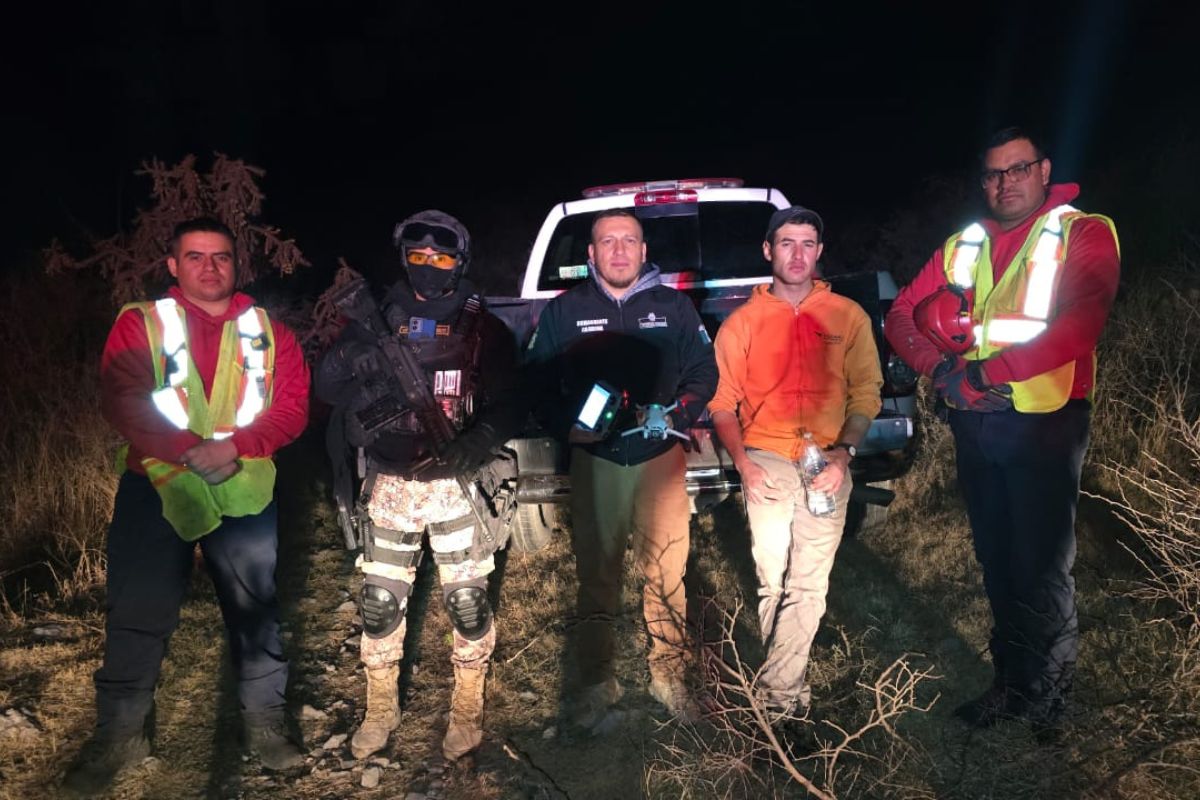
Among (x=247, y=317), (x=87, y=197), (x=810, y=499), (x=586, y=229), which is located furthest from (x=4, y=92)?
(x=810, y=499)

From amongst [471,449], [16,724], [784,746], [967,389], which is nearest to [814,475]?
[967,389]

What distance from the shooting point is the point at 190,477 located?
A: 2764mm

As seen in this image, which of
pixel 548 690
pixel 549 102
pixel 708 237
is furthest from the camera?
pixel 549 102

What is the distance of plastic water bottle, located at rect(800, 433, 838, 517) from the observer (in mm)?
2807

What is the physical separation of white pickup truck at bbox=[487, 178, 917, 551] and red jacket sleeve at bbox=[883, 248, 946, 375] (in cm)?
69

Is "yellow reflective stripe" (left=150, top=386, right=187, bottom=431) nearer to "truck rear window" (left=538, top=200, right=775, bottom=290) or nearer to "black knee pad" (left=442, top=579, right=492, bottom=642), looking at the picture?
"black knee pad" (left=442, top=579, right=492, bottom=642)

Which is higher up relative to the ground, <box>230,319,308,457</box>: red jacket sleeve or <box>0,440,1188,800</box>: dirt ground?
<box>230,319,308,457</box>: red jacket sleeve

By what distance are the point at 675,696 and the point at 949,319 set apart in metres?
1.83

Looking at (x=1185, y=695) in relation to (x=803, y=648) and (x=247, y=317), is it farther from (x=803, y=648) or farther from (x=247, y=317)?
(x=247, y=317)

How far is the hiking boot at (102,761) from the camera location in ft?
9.07

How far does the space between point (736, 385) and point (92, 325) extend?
21.0 ft

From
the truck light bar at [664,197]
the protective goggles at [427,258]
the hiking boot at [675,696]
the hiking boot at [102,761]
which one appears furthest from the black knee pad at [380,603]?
the truck light bar at [664,197]

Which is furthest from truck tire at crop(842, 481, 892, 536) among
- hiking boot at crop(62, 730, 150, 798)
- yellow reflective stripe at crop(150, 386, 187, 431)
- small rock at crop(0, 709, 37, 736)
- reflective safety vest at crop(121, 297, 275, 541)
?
small rock at crop(0, 709, 37, 736)

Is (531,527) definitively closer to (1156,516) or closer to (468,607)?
(468,607)
